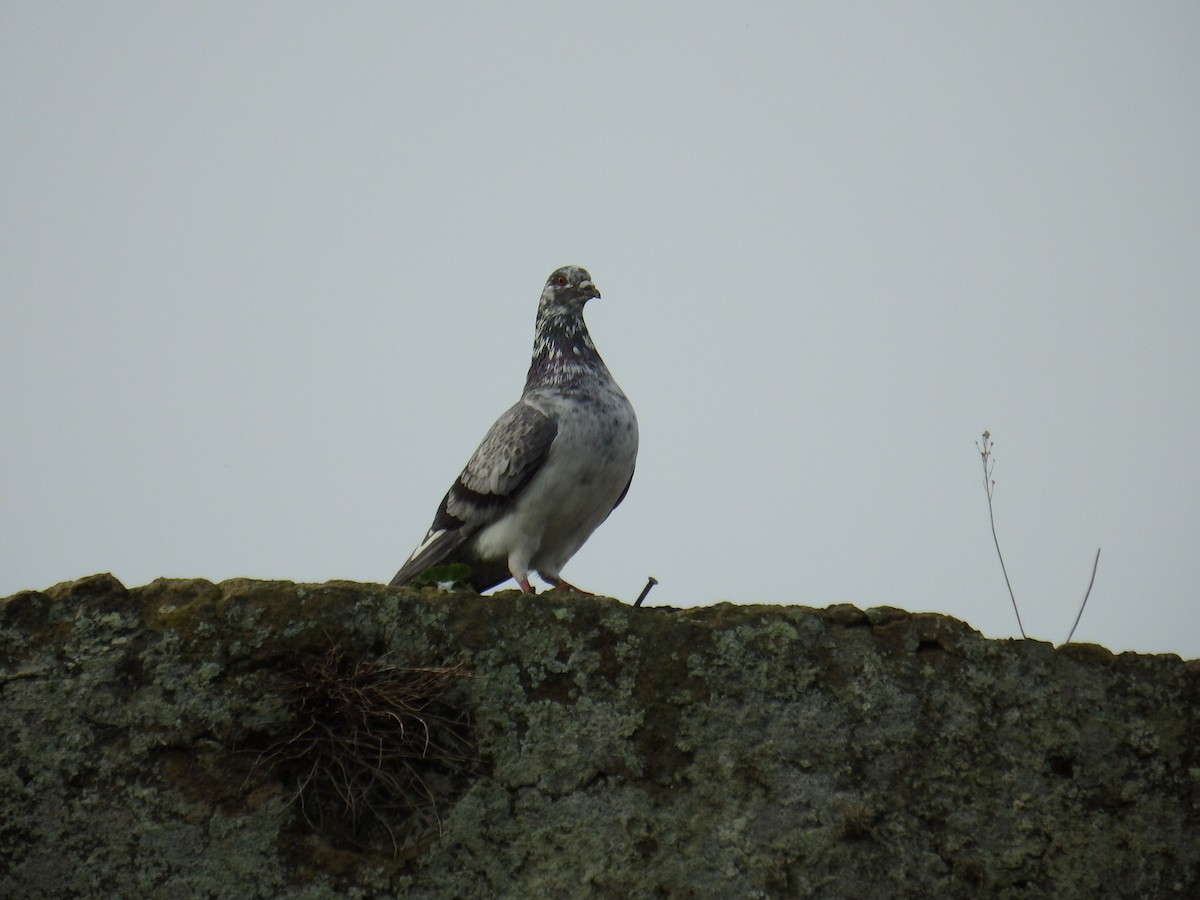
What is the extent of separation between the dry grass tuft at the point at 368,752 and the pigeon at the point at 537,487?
6.74ft

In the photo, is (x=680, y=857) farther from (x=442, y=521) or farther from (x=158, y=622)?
(x=442, y=521)

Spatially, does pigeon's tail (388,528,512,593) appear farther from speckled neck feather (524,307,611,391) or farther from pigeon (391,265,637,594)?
speckled neck feather (524,307,611,391)

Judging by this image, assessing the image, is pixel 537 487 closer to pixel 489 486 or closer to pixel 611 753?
pixel 489 486

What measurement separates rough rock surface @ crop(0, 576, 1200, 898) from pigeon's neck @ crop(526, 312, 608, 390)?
8.37 ft

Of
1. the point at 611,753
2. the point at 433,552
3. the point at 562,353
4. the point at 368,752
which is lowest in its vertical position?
the point at 368,752

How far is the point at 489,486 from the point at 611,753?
7.39 ft

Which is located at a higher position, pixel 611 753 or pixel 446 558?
pixel 446 558

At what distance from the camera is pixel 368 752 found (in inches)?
113

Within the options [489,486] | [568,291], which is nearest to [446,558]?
[489,486]

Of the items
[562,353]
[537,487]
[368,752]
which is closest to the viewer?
[368,752]

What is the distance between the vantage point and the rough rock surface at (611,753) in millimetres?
2773

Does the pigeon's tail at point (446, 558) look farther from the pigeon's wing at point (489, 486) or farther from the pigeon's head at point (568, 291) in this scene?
the pigeon's head at point (568, 291)

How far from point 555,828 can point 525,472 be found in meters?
2.33

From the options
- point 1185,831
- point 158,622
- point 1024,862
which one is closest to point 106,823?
point 158,622
